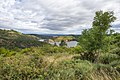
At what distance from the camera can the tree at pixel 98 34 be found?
479 inches

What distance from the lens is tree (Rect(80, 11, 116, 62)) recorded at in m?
12.2

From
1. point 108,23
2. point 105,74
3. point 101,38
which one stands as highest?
point 108,23

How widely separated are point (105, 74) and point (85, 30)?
4.83 metres

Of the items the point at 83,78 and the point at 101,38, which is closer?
the point at 83,78

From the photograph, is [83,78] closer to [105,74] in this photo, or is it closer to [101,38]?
[105,74]

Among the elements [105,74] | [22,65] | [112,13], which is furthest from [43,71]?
[112,13]

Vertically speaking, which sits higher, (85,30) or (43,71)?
(85,30)

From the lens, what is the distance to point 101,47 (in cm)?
1217

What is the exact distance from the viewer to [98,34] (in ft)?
40.2

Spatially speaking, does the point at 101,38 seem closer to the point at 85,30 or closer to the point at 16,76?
the point at 85,30

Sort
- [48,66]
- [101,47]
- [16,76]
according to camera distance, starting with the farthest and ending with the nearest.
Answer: [101,47]
[48,66]
[16,76]

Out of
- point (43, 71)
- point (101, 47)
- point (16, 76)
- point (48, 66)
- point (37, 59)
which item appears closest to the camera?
point (16, 76)

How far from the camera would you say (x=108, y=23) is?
40.4 feet

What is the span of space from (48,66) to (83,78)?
134 centimetres
